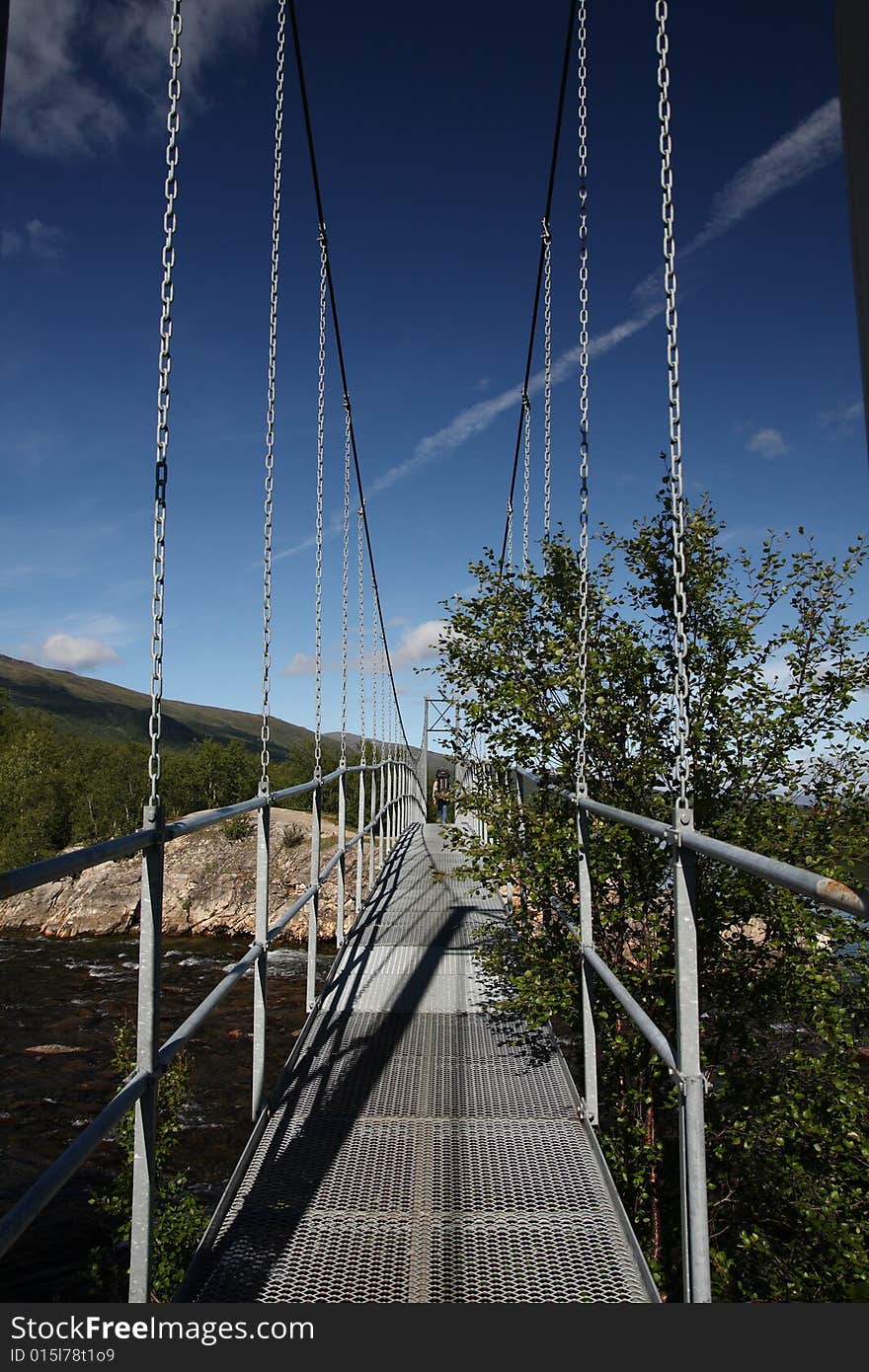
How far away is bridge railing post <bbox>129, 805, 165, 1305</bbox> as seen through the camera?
1525 mm

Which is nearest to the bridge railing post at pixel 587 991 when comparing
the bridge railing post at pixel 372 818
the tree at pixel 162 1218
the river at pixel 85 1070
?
the river at pixel 85 1070

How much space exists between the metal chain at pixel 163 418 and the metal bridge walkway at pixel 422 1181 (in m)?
1.09

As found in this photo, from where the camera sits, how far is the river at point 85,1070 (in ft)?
21.9

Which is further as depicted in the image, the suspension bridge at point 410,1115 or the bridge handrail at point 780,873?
the suspension bridge at point 410,1115

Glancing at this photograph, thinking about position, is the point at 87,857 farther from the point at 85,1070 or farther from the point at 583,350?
the point at 85,1070

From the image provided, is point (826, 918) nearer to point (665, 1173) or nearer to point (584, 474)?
point (665, 1173)

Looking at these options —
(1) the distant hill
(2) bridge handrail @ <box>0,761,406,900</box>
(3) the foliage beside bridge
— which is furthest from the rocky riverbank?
(1) the distant hill

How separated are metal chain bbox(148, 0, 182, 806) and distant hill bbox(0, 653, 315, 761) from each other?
13470cm

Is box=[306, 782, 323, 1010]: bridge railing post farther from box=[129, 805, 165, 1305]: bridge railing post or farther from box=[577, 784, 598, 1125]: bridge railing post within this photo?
box=[129, 805, 165, 1305]: bridge railing post

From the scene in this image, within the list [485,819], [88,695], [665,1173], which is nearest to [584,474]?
[485,819]

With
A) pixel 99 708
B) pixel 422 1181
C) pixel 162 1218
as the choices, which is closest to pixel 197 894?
pixel 162 1218

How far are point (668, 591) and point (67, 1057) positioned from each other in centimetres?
915

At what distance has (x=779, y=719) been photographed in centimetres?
416

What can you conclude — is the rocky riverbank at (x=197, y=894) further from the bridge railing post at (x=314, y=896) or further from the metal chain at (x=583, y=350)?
the metal chain at (x=583, y=350)
